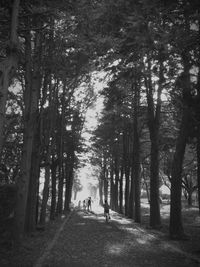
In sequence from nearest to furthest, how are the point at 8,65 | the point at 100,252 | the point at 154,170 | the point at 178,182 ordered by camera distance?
1. the point at 8,65
2. the point at 100,252
3. the point at 178,182
4. the point at 154,170

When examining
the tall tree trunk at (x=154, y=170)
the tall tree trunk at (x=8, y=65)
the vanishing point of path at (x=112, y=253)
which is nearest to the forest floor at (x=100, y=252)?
the vanishing point of path at (x=112, y=253)

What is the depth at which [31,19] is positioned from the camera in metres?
9.34

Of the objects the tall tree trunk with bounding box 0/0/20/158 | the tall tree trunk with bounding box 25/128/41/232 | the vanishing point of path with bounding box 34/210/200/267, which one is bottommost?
the vanishing point of path with bounding box 34/210/200/267

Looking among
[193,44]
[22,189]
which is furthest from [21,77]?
[193,44]

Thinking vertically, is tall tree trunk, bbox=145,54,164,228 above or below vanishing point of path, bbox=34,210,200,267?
above

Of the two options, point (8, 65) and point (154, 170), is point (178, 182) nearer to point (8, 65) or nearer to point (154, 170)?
point (154, 170)

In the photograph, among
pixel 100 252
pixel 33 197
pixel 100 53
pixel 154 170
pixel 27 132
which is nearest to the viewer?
pixel 100 53

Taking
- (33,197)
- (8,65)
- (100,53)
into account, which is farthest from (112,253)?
(8,65)

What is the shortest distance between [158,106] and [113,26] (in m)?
11.4

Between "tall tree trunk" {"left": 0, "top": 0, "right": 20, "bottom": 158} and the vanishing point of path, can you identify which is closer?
"tall tree trunk" {"left": 0, "top": 0, "right": 20, "bottom": 158}

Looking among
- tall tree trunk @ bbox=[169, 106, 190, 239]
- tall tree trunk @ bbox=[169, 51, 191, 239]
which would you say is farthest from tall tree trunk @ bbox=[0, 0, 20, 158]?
tall tree trunk @ bbox=[169, 106, 190, 239]

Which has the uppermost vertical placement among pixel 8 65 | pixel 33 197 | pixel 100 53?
pixel 100 53

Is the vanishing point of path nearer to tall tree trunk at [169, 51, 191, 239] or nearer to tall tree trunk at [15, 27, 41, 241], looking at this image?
tall tree trunk at [169, 51, 191, 239]

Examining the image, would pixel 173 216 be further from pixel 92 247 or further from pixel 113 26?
pixel 113 26
